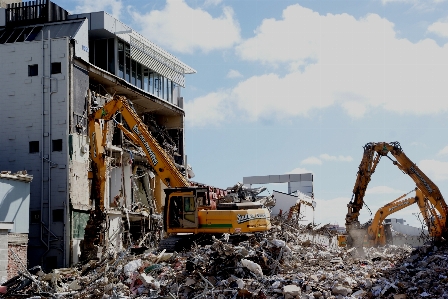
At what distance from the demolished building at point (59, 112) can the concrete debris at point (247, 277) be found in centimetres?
547

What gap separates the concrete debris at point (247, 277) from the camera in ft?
49.8

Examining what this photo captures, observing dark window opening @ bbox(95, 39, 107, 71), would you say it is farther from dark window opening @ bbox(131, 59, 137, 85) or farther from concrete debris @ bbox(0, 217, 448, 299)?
concrete debris @ bbox(0, 217, 448, 299)

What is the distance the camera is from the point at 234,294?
50.1ft

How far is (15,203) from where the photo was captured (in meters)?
22.2

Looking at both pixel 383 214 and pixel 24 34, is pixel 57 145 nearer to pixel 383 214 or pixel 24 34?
pixel 24 34

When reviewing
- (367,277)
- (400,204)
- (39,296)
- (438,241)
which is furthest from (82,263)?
(400,204)

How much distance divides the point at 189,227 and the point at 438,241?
1005cm

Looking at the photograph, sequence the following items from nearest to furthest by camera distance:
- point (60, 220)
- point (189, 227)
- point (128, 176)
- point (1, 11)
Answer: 1. point (189, 227)
2. point (60, 220)
3. point (1, 11)
4. point (128, 176)

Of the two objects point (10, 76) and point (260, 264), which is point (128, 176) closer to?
point (10, 76)

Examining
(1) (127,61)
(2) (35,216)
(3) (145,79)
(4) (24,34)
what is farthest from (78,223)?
(3) (145,79)

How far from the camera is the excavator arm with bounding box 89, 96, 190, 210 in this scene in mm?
22469

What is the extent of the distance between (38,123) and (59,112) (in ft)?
3.76

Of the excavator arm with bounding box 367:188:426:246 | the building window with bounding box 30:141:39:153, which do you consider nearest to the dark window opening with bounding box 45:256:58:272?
the building window with bounding box 30:141:39:153

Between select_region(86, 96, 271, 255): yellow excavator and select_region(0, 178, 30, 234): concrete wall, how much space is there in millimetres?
2743
